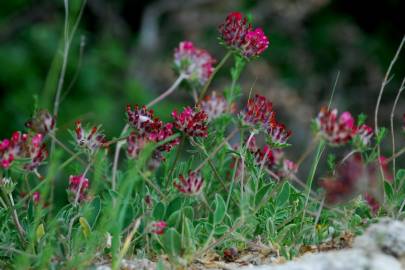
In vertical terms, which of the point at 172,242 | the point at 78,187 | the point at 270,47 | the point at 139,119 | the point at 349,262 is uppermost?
the point at 270,47

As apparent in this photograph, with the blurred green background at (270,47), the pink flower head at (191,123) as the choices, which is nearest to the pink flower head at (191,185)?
the pink flower head at (191,123)

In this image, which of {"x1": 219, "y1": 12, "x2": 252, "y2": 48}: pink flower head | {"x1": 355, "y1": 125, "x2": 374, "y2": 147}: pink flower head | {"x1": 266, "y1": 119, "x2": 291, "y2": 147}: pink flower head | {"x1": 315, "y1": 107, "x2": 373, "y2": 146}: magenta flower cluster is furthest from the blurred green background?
{"x1": 315, "y1": 107, "x2": 373, "y2": 146}: magenta flower cluster

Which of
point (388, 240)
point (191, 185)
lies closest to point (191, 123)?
point (191, 185)

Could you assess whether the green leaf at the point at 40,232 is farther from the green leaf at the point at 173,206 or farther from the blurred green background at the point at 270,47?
the blurred green background at the point at 270,47

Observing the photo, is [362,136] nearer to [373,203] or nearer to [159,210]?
[373,203]

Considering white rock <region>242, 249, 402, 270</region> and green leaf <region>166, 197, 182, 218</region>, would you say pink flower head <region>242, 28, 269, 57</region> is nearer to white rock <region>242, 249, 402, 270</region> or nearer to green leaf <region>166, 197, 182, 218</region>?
green leaf <region>166, 197, 182, 218</region>

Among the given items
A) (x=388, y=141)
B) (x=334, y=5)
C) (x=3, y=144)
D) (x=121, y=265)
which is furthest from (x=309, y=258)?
(x=334, y=5)
